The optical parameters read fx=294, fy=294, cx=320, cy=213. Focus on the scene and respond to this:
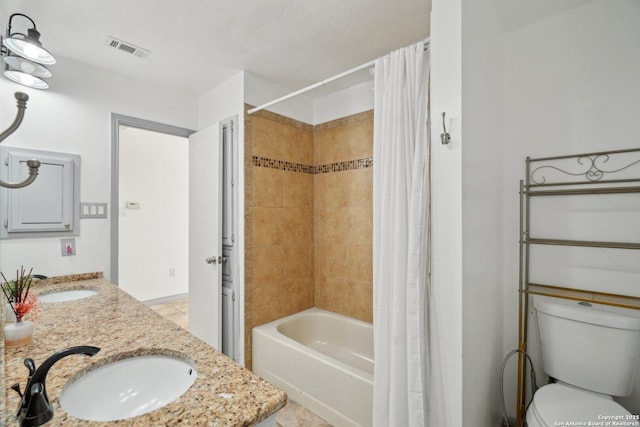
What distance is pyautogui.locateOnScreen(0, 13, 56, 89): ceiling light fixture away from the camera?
131 cm

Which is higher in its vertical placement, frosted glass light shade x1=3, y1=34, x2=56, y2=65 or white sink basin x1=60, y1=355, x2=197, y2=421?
frosted glass light shade x1=3, y1=34, x2=56, y2=65

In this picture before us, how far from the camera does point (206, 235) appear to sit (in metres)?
2.53

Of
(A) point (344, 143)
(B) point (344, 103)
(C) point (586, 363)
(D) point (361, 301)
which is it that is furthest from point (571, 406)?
(B) point (344, 103)

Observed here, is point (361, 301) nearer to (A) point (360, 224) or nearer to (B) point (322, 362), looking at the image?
(A) point (360, 224)

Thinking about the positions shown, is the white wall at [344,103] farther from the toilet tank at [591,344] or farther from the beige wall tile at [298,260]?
the toilet tank at [591,344]

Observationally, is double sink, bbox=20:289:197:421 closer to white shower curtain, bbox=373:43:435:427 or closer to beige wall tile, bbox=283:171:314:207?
white shower curtain, bbox=373:43:435:427

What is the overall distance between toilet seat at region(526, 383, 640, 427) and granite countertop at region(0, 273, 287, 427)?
1.24 metres

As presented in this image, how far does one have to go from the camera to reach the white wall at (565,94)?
1.52 m

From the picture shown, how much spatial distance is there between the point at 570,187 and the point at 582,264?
1.42ft

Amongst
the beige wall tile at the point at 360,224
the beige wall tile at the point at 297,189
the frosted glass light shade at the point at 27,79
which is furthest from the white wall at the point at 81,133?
the beige wall tile at the point at 360,224

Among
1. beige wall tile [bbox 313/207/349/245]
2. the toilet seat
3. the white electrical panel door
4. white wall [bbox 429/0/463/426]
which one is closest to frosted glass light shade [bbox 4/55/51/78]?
the white electrical panel door

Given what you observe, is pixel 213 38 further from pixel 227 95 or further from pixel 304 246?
pixel 304 246

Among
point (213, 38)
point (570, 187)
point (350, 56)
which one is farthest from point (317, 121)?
point (570, 187)

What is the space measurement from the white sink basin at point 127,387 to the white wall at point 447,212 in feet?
3.35
